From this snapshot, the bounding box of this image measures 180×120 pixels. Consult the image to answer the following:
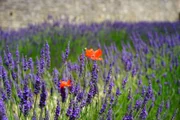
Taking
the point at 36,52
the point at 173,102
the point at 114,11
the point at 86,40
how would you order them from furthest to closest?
the point at 114,11, the point at 86,40, the point at 36,52, the point at 173,102

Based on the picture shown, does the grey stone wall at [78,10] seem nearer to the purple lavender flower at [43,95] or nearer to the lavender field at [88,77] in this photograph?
the lavender field at [88,77]

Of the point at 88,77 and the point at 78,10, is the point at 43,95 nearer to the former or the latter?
the point at 88,77

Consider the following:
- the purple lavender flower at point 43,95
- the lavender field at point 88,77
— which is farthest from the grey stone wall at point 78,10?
the purple lavender flower at point 43,95

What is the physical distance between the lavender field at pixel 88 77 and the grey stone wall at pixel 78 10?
7.99ft

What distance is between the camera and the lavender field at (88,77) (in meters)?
1.68

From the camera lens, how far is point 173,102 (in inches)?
103

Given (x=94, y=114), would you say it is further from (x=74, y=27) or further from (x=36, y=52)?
(x=74, y=27)

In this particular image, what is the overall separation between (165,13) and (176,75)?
348 inches

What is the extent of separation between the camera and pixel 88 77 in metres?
2.53

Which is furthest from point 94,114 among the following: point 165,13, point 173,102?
point 165,13

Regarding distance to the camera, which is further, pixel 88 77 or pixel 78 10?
pixel 78 10

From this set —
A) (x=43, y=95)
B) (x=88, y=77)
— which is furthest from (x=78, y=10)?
(x=43, y=95)

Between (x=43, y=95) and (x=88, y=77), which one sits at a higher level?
(x=43, y=95)

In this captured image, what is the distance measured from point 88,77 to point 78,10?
6537 millimetres
